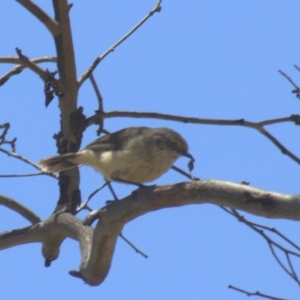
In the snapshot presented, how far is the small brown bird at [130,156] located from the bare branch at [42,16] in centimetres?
112

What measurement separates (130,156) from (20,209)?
117cm

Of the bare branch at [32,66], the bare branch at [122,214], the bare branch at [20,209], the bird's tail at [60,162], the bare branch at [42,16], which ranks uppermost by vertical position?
the bare branch at [42,16]

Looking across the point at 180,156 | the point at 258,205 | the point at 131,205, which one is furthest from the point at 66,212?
the point at 258,205

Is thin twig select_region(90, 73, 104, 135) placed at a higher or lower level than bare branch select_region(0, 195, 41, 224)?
higher

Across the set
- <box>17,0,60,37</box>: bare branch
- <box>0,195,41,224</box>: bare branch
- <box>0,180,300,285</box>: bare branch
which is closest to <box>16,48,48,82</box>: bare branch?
<box>17,0,60,37</box>: bare branch

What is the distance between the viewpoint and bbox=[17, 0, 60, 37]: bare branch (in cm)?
595

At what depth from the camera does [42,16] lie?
19.8ft

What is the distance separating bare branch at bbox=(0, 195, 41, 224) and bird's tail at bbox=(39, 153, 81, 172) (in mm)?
516

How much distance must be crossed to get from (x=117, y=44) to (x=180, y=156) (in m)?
1.26

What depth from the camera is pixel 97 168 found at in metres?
6.92

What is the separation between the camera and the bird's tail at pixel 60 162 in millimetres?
6430

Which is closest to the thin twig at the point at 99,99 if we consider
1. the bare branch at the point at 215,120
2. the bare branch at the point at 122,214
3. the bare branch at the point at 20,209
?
the bare branch at the point at 215,120

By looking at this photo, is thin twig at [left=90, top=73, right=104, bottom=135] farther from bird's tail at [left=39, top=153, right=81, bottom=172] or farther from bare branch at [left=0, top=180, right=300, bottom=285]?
bare branch at [left=0, top=180, right=300, bottom=285]

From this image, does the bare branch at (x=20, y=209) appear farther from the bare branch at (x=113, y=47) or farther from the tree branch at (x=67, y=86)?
the bare branch at (x=113, y=47)
